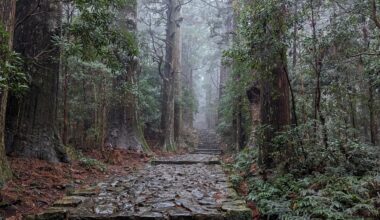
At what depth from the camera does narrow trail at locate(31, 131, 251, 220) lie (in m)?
4.23

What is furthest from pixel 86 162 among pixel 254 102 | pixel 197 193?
pixel 254 102

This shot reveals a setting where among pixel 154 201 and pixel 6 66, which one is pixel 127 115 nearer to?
pixel 154 201

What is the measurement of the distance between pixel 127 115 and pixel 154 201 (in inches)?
309

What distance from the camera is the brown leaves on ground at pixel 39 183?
15.0ft

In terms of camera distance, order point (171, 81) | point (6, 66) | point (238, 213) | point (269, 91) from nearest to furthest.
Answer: point (6, 66) → point (238, 213) → point (269, 91) → point (171, 81)

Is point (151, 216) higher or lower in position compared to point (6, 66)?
lower

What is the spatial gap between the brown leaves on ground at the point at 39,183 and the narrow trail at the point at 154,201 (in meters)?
0.40

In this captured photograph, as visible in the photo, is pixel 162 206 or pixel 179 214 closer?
pixel 179 214

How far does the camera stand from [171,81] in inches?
639

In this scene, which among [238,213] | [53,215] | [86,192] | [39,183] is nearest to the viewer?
[53,215]

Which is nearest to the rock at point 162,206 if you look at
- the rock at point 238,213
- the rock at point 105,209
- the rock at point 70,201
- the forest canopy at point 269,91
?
Answer: the rock at point 105,209

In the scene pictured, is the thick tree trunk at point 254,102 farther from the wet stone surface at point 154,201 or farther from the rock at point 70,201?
the rock at point 70,201

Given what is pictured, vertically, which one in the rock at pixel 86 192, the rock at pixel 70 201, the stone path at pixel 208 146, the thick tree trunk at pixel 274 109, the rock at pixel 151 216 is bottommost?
the rock at pixel 151 216

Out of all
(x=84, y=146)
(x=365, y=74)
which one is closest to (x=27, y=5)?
(x=84, y=146)
